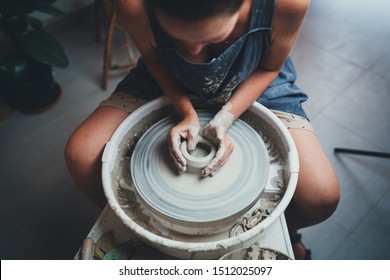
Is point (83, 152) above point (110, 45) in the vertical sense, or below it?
above

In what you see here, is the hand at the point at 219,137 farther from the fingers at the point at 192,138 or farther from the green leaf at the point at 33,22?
the green leaf at the point at 33,22

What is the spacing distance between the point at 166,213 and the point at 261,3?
0.75m

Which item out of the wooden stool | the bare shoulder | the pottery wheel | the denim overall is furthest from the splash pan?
the wooden stool

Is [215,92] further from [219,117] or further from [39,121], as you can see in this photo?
[39,121]

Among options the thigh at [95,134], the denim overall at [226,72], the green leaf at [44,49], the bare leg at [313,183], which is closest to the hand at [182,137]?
the denim overall at [226,72]

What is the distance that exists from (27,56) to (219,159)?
1.55 m

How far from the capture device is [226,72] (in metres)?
1.24

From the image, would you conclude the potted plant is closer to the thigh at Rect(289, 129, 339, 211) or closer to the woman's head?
→ the woman's head

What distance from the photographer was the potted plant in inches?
72.4

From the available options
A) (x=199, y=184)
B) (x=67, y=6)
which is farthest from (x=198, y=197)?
(x=67, y=6)

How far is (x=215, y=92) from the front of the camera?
1.31 m

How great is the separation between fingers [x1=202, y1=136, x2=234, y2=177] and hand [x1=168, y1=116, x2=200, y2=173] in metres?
0.07

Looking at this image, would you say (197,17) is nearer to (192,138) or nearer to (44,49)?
(192,138)

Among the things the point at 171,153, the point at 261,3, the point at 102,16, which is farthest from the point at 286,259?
the point at 102,16
